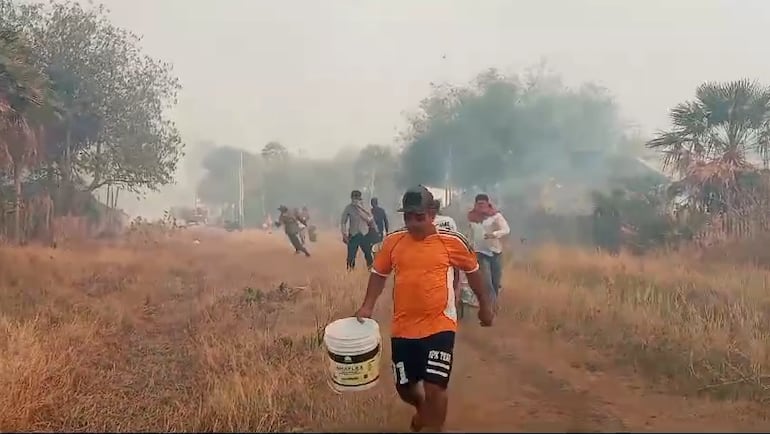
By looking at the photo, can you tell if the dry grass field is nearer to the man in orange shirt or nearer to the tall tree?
the man in orange shirt

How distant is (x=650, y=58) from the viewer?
654cm

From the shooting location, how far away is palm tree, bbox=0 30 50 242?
5.95m

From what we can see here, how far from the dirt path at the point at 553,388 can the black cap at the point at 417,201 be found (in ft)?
2.85

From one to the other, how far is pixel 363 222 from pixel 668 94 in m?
2.83

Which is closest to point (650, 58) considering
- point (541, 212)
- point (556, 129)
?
point (556, 129)

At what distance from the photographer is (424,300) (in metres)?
3.24

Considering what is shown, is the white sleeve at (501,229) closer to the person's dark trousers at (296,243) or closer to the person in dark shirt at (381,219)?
the person in dark shirt at (381,219)

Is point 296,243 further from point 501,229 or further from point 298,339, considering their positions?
point 501,229

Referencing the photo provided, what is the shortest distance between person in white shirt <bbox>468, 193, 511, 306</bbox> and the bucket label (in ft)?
9.19

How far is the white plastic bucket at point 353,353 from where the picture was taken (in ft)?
11.5

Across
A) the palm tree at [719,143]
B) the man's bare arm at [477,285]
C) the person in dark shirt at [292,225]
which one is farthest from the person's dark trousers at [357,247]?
the man's bare arm at [477,285]

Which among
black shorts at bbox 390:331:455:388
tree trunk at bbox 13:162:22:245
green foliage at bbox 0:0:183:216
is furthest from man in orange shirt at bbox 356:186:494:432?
tree trunk at bbox 13:162:22:245

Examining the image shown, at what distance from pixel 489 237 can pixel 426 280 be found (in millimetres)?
3074

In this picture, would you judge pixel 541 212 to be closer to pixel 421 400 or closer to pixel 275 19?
pixel 275 19
